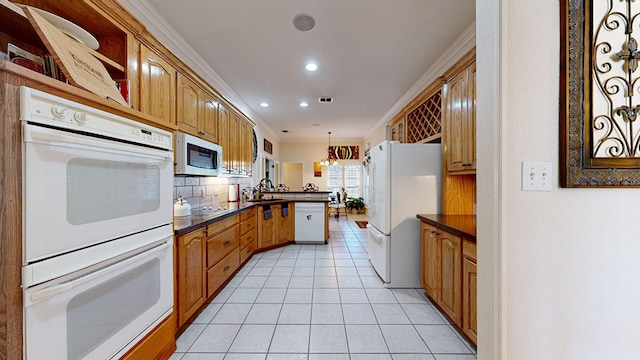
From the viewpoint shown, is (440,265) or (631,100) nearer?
(631,100)

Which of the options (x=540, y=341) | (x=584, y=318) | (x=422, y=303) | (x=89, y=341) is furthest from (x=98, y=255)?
(x=422, y=303)

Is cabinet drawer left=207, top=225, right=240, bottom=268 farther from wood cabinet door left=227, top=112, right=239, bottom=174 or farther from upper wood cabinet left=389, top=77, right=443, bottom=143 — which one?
upper wood cabinet left=389, top=77, right=443, bottom=143

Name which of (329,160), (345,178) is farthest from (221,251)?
(345,178)

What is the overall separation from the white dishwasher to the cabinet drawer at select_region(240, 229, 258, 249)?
0.94 metres

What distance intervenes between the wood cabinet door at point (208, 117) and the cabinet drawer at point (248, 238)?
4.37ft

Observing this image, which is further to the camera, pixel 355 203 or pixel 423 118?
pixel 355 203

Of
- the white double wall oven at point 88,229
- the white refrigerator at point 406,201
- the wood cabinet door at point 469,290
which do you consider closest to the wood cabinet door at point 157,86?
the white double wall oven at point 88,229

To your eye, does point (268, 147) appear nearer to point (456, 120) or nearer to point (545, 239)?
point (456, 120)

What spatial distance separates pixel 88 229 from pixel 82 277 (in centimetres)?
19

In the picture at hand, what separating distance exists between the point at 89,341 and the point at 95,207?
0.58m

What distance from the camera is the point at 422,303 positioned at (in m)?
2.37

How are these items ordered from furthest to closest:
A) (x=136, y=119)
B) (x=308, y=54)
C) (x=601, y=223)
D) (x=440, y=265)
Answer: (x=308, y=54) → (x=440, y=265) → (x=136, y=119) → (x=601, y=223)

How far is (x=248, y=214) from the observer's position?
3.49 meters

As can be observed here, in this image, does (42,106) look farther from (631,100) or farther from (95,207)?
(631,100)
